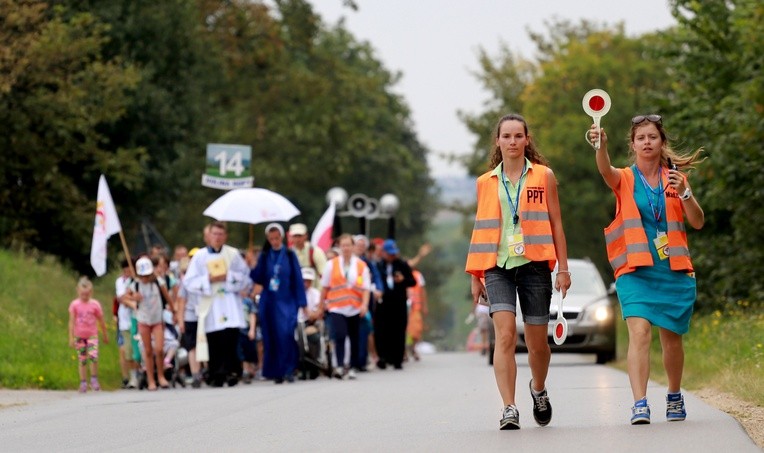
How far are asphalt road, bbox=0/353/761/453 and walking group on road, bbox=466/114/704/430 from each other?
470mm

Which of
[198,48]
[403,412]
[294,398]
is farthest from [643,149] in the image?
[198,48]

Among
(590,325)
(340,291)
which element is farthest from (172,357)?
(590,325)

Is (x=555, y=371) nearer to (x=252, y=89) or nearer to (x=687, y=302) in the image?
(x=687, y=302)

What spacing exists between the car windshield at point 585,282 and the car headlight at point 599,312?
1.38 ft

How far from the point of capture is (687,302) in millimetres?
10711

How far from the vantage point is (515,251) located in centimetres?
1052

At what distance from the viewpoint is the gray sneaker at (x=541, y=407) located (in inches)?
428

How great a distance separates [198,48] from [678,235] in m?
31.6

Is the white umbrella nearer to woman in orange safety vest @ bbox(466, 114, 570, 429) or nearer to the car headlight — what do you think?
the car headlight

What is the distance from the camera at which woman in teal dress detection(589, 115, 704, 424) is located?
1063cm

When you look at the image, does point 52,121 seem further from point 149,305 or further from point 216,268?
point 149,305

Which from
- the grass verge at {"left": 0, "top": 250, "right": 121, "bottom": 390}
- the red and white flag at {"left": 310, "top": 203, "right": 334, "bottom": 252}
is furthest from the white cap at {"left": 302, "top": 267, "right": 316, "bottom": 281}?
the red and white flag at {"left": 310, "top": 203, "right": 334, "bottom": 252}

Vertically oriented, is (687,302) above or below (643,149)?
below

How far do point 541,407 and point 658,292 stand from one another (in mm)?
1015
